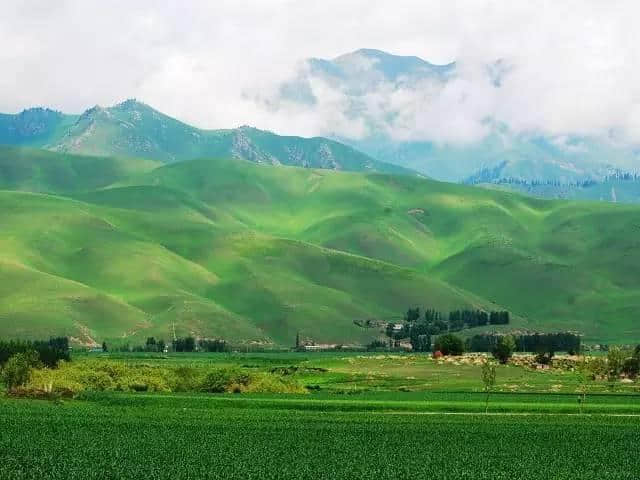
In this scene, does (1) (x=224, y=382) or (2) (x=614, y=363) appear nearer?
(1) (x=224, y=382)

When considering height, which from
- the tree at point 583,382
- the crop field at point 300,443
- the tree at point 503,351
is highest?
the tree at point 503,351

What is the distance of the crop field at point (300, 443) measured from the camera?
59.7m

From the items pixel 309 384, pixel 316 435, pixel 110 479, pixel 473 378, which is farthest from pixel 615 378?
pixel 110 479

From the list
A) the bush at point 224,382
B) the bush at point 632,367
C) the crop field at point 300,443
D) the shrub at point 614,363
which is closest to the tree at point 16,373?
the crop field at point 300,443

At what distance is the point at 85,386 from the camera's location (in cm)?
12219

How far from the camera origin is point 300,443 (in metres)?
71.9

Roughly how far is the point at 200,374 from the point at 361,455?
66.1 m

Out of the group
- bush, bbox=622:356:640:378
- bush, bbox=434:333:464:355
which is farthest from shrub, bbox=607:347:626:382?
bush, bbox=434:333:464:355

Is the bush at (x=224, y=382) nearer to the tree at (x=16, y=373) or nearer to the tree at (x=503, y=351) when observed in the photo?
the tree at (x=16, y=373)

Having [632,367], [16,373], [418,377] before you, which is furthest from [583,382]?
[16,373]

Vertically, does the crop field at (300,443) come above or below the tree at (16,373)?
below

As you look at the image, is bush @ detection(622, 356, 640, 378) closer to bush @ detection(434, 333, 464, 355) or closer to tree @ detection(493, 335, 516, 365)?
tree @ detection(493, 335, 516, 365)

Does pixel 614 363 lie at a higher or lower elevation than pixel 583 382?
higher

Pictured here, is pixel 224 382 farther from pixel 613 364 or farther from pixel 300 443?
pixel 300 443
